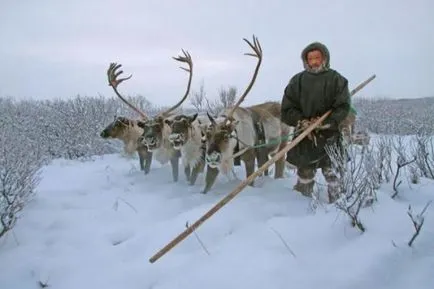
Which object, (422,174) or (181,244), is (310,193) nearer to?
(422,174)

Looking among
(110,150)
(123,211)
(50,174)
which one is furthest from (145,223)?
(110,150)

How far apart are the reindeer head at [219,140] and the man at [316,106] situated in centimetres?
107

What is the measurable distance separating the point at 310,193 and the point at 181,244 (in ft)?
6.14

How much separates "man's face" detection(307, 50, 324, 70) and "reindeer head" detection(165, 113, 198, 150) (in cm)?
255

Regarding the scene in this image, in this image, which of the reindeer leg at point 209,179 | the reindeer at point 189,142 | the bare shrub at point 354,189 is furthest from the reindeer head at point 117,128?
the bare shrub at point 354,189

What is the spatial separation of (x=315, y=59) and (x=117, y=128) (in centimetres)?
526

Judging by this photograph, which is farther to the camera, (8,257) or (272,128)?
(272,128)

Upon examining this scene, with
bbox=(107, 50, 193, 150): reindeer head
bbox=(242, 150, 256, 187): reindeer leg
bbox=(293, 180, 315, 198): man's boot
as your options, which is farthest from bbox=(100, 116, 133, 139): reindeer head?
bbox=(293, 180, 315, 198): man's boot

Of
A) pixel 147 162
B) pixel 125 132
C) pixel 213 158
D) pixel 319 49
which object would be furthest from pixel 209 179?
pixel 125 132

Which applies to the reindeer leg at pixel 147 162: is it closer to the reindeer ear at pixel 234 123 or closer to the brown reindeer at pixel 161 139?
the brown reindeer at pixel 161 139

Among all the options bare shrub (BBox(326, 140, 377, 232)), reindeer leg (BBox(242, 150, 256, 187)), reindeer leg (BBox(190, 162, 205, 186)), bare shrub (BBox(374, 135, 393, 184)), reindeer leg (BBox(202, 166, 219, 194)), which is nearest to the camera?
bare shrub (BBox(326, 140, 377, 232))

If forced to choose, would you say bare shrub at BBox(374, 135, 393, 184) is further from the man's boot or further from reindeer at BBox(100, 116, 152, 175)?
reindeer at BBox(100, 116, 152, 175)

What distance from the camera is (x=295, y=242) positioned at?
350cm

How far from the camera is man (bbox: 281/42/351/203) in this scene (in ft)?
14.9
